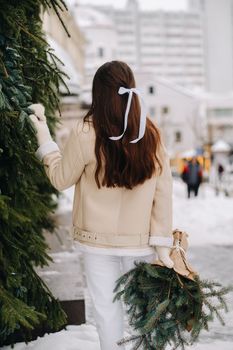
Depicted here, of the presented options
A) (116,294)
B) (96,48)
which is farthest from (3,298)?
(96,48)

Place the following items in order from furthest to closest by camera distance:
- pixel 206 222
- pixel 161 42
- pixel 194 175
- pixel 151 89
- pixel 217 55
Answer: pixel 217 55, pixel 161 42, pixel 151 89, pixel 194 175, pixel 206 222

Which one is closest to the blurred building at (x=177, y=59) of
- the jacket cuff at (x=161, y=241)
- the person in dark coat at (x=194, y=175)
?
the person in dark coat at (x=194, y=175)

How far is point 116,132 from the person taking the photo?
3.19 meters

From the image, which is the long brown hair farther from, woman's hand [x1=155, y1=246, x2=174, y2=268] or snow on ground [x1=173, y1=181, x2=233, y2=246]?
snow on ground [x1=173, y1=181, x2=233, y2=246]

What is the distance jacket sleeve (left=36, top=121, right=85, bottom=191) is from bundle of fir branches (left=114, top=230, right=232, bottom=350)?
599mm

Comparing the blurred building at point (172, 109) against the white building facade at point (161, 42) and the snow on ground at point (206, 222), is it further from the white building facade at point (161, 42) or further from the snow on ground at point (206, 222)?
the white building facade at point (161, 42)

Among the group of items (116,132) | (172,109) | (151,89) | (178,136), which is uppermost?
(116,132)

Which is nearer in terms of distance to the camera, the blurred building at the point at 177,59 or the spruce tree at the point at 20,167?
the spruce tree at the point at 20,167

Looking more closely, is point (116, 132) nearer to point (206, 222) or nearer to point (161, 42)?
point (206, 222)

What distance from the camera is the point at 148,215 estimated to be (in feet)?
11.0

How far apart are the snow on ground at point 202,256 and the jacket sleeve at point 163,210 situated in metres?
1.33

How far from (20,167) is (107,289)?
1021 mm

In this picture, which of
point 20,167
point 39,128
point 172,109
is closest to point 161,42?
point 172,109

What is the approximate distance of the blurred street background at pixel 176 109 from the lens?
5.75 meters
